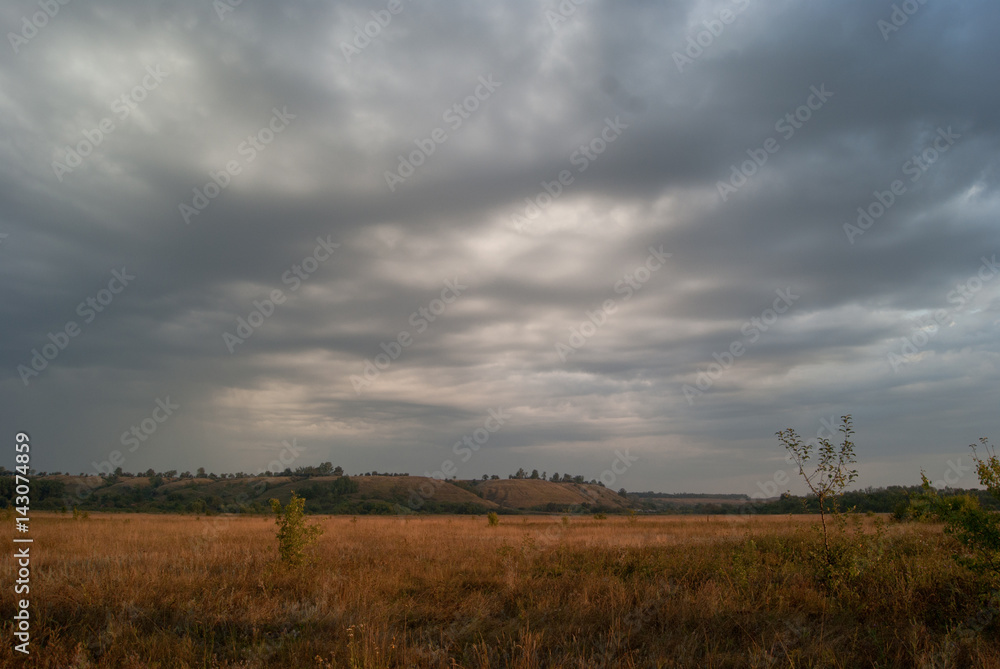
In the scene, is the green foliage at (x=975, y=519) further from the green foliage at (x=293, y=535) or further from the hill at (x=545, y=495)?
the hill at (x=545, y=495)

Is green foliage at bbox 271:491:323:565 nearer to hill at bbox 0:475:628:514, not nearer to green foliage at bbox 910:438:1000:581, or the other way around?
green foliage at bbox 910:438:1000:581

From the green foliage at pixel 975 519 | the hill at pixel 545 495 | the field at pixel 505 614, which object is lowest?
the hill at pixel 545 495

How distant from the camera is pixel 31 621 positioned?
7.72 metres

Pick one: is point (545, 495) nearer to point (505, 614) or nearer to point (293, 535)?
point (293, 535)

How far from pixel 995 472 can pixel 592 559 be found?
9.12m

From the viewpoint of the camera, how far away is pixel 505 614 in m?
8.91

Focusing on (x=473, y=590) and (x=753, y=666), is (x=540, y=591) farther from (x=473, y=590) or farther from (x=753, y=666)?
(x=753, y=666)

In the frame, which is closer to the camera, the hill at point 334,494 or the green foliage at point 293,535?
the green foliage at point 293,535

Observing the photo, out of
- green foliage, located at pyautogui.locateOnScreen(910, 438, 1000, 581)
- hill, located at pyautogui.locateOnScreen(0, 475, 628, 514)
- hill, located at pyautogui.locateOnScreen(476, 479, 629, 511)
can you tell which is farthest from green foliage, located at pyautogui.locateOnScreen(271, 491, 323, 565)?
hill, located at pyautogui.locateOnScreen(476, 479, 629, 511)

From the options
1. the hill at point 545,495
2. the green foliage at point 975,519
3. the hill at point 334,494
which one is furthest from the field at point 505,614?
the hill at point 545,495

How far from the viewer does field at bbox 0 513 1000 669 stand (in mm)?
6645

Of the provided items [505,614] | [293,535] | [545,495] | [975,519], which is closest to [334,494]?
[545,495]

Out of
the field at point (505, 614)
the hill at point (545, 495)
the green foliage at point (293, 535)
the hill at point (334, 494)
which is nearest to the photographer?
the field at point (505, 614)

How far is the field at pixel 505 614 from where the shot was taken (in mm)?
6645
